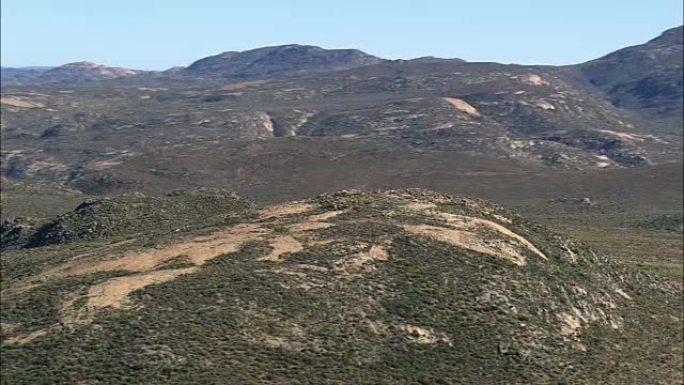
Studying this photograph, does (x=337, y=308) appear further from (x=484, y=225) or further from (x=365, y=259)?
(x=484, y=225)

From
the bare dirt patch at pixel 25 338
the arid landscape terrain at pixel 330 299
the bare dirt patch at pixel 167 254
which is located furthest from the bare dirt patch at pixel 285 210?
the bare dirt patch at pixel 25 338

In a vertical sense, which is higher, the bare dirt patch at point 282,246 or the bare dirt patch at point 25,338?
the bare dirt patch at point 282,246

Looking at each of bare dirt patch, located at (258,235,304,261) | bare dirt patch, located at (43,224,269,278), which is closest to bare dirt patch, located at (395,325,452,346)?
bare dirt patch, located at (258,235,304,261)

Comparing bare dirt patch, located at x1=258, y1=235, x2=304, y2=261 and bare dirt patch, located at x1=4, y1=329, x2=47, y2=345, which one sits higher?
bare dirt patch, located at x1=258, y1=235, x2=304, y2=261

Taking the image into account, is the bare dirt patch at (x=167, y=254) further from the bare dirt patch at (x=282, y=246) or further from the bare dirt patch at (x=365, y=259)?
the bare dirt patch at (x=365, y=259)

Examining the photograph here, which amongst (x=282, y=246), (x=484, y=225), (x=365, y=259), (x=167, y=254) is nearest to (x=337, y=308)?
(x=365, y=259)

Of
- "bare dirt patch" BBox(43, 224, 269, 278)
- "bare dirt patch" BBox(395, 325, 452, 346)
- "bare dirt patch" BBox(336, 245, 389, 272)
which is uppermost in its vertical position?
"bare dirt patch" BBox(336, 245, 389, 272)

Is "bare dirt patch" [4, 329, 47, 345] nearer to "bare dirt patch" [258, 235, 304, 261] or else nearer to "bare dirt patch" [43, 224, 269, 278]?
"bare dirt patch" [43, 224, 269, 278]

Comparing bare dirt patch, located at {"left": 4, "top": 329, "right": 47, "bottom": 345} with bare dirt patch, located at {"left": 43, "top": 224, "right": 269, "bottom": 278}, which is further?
bare dirt patch, located at {"left": 43, "top": 224, "right": 269, "bottom": 278}

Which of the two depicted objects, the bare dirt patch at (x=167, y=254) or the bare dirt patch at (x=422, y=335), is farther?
the bare dirt patch at (x=167, y=254)
